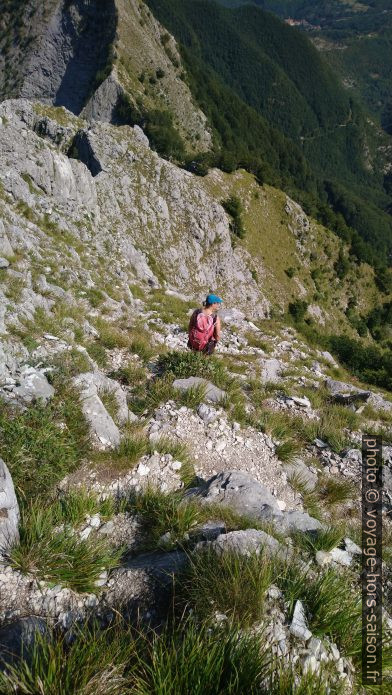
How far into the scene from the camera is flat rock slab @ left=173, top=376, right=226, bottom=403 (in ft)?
25.2

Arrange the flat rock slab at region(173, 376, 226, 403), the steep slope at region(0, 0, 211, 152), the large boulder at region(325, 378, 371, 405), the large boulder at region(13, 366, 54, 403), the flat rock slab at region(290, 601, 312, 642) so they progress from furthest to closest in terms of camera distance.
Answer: the steep slope at region(0, 0, 211, 152) → the large boulder at region(325, 378, 371, 405) → the flat rock slab at region(173, 376, 226, 403) → the large boulder at region(13, 366, 54, 403) → the flat rock slab at region(290, 601, 312, 642)

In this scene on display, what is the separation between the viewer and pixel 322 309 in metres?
55.9

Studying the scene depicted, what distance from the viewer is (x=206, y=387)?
7734 mm

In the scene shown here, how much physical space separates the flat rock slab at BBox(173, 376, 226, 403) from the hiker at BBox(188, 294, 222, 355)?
1.77 meters

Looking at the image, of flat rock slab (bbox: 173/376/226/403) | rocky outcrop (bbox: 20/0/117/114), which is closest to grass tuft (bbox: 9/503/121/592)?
flat rock slab (bbox: 173/376/226/403)

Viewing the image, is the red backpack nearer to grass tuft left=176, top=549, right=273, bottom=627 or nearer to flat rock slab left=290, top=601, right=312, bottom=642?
grass tuft left=176, top=549, right=273, bottom=627

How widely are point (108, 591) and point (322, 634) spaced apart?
1843 millimetres

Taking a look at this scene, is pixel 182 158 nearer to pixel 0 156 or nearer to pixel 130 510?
pixel 0 156

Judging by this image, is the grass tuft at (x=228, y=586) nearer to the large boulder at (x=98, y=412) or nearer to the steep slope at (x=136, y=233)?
the large boulder at (x=98, y=412)

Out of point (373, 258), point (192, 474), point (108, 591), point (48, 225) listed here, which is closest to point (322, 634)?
point (108, 591)

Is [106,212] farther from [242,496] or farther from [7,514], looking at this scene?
[7,514]

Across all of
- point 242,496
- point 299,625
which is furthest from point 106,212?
point 299,625

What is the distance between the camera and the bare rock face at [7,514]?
3301 millimetres

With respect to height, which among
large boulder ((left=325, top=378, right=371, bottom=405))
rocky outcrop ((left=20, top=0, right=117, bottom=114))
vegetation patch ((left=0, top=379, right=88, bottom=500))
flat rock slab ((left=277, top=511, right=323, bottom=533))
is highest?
rocky outcrop ((left=20, top=0, right=117, bottom=114))
